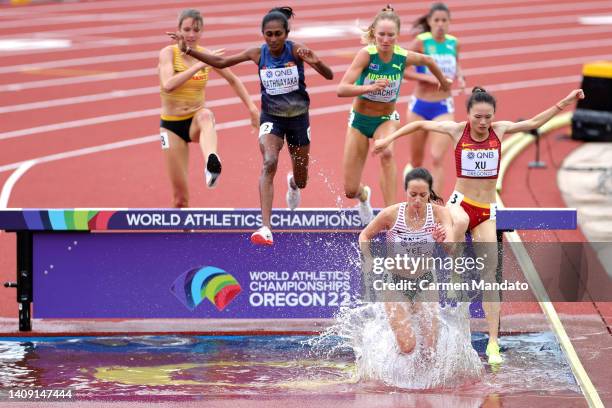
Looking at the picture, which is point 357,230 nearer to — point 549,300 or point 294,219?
point 294,219

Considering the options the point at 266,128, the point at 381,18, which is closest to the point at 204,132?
the point at 266,128

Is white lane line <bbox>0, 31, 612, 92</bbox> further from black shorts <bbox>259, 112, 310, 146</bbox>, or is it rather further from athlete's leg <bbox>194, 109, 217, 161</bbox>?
black shorts <bbox>259, 112, 310, 146</bbox>

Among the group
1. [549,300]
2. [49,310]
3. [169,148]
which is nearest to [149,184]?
[169,148]

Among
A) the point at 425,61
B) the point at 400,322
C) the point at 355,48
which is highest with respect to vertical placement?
the point at 355,48

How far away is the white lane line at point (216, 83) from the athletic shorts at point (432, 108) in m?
7.51

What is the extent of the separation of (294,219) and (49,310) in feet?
7.19

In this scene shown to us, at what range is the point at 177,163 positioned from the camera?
11430 millimetres

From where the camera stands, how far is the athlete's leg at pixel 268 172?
10.1 metres

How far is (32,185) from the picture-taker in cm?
1521

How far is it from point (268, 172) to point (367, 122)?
1.19 m

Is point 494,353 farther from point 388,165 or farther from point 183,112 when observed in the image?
point 183,112

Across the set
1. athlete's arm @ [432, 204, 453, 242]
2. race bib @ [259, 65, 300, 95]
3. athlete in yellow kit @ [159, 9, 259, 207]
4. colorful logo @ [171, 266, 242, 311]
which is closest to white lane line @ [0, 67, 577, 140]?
athlete in yellow kit @ [159, 9, 259, 207]

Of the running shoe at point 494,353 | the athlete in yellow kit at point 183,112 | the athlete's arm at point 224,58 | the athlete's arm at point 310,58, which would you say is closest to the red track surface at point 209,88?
the running shoe at point 494,353

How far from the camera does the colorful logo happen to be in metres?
10.5
